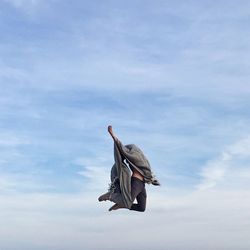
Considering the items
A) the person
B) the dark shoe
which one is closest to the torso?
the person

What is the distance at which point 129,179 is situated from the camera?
83.4 feet

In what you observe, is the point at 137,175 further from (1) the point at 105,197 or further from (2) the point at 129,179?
(1) the point at 105,197

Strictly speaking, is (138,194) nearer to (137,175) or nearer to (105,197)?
(137,175)

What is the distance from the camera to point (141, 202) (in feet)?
84.3

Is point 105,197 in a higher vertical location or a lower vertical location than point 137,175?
lower

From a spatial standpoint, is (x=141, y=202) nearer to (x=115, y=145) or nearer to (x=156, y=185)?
(x=156, y=185)

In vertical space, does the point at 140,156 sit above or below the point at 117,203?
above

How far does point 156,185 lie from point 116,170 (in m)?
1.71

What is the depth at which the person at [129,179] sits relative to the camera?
82.8 ft

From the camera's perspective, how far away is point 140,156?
25.5m

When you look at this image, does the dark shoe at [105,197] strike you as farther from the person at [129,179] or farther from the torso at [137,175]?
A: the torso at [137,175]

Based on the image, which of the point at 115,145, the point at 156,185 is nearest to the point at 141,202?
the point at 156,185

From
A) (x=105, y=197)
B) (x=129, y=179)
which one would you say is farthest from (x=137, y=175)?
(x=105, y=197)

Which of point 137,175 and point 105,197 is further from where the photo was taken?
point 137,175
